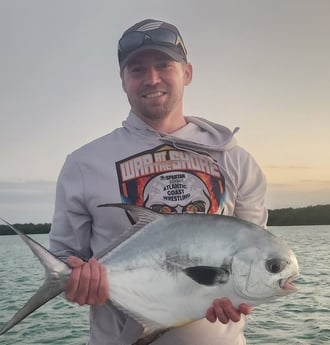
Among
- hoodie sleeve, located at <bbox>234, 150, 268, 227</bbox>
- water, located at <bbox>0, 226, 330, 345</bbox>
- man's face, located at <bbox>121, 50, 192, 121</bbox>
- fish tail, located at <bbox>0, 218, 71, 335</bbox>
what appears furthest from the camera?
water, located at <bbox>0, 226, 330, 345</bbox>

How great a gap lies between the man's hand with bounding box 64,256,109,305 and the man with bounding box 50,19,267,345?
40 cm

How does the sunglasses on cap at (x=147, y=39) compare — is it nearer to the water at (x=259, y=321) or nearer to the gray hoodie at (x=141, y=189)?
the gray hoodie at (x=141, y=189)

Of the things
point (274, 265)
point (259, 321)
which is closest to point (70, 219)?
point (274, 265)

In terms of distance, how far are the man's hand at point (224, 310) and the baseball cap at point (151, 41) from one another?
165cm

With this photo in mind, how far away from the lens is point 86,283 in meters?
2.88

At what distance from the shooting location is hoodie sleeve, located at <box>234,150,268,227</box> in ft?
12.0

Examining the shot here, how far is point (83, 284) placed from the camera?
2.86m

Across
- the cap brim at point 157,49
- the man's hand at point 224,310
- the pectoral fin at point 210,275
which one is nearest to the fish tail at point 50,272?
the pectoral fin at point 210,275

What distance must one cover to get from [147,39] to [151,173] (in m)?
0.89

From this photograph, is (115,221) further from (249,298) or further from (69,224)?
(249,298)

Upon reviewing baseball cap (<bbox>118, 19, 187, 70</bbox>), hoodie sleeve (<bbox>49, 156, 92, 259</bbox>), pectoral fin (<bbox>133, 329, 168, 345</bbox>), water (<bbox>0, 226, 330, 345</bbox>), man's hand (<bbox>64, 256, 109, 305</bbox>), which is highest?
baseball cap (<bbox>118, 19, 187, 70</bbox>)

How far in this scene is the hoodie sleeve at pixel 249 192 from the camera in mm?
3645

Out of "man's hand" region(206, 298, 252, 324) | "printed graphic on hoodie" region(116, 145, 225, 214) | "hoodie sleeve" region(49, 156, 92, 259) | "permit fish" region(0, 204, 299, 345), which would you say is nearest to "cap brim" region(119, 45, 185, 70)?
"printed graphic on hoodie" region(116, 145, 225, 214)

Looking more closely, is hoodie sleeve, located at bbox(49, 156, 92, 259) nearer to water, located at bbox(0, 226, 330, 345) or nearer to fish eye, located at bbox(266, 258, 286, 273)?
fish eye, located at bbox(266, 258, 286, 273)
